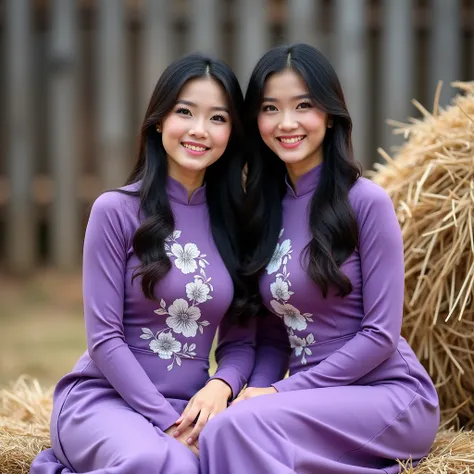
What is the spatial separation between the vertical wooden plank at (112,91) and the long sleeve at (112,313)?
154 inches

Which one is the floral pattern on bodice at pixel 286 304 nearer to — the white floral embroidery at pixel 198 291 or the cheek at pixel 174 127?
the white floral embroidery at pixel 198 291

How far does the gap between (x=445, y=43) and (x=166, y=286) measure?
4268 millimetres

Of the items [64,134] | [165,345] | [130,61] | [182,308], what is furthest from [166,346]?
[130,61]

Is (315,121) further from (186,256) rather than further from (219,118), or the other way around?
(186,256)

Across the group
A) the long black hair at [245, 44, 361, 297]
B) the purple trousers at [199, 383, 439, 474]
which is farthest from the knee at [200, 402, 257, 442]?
the long black hair at [245, 44, 361, 297]

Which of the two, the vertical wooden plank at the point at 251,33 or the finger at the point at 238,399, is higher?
the vertical wooden plank at the point at 251,33

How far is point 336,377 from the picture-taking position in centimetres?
257

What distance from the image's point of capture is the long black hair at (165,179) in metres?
2.64

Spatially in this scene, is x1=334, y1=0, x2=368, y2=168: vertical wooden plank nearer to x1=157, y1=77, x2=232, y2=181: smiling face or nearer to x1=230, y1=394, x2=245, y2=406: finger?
x1=157, y1=77, x2=232, y2=181: smiling face

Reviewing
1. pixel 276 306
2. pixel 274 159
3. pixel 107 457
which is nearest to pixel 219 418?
pixel 107 457

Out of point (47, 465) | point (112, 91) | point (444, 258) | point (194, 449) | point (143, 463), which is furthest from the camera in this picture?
point (112, 91)

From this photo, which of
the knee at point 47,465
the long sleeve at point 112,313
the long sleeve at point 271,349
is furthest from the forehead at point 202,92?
the knee at point 47,465

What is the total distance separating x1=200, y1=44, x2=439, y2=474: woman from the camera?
8.08 ft

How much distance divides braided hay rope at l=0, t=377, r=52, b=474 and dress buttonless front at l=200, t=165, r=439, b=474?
0.65 meters
